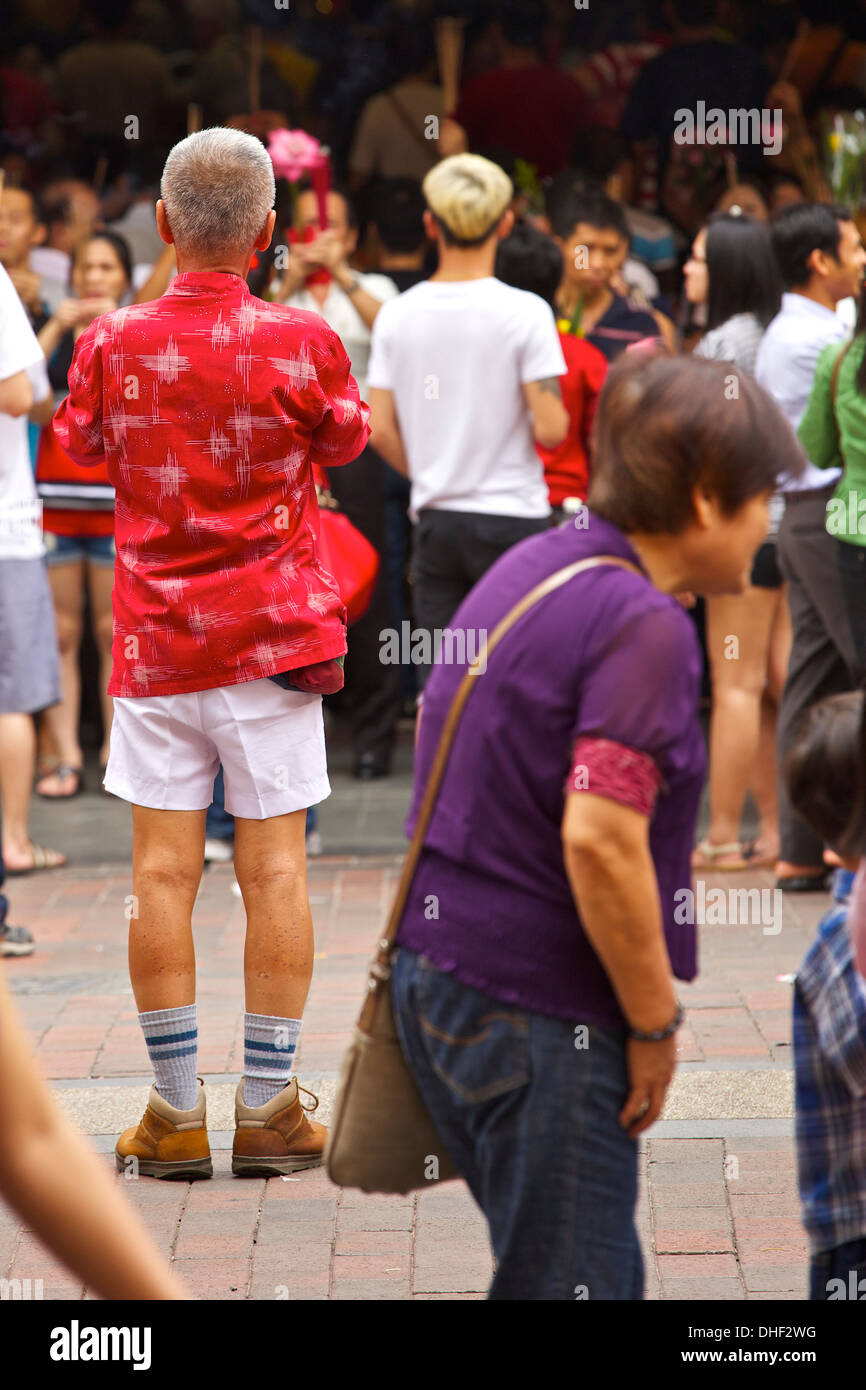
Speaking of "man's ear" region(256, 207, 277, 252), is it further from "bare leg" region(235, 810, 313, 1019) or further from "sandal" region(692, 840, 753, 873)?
"sandal" region(692, 840, 753, 873)

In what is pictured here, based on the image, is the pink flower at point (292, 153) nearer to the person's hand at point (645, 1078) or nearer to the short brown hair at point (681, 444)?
the short brown hair at point (681, 444)

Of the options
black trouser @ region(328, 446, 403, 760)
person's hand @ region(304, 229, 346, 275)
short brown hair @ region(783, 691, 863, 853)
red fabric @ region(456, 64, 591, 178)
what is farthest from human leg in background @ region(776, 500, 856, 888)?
red fabric @ region(456, 64, 591, 178)

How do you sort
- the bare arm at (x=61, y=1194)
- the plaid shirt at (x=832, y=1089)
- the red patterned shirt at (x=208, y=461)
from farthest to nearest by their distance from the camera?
the red patterned shirt at (x=208, y=461) < the plaid shirt at (x=832, y=1089) < the bare arm at (x=61, y=1194)

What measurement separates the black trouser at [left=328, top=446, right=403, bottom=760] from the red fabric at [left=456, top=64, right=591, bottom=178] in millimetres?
2360

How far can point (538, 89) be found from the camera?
9125mm

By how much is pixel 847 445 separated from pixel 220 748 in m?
2.60

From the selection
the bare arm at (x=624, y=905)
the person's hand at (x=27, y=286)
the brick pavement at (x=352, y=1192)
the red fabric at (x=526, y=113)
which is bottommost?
the brick pavement at (x=352, y=1192)

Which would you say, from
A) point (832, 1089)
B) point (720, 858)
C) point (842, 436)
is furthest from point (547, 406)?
point (832, 1089)

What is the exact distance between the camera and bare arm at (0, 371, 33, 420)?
526cm

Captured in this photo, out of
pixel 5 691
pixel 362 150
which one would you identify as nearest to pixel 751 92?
pixel 362 150

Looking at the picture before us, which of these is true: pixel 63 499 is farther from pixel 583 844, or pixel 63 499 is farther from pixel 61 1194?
pixel 61 1194

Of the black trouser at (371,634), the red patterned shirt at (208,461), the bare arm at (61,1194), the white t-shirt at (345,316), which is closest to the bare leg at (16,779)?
the black trouser at (371,634)

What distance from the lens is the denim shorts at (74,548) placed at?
296 inches
